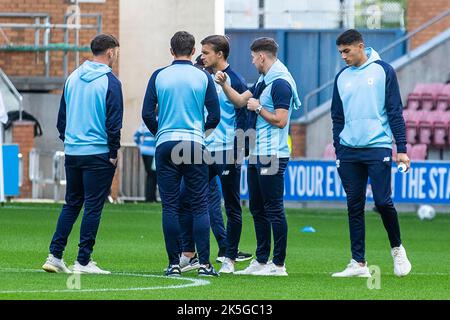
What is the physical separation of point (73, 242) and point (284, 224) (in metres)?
4.69

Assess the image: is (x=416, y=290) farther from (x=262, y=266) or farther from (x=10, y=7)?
(x=10, y=7)

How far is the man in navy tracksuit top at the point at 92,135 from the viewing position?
A: 1253 cm

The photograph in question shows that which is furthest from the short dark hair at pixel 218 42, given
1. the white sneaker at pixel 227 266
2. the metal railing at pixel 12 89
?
the metal railing at pixel 12 89

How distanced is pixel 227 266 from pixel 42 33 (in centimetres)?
1686

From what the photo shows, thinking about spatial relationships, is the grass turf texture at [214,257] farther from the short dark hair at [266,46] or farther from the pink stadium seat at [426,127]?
the pink stadium seat at [426,127]

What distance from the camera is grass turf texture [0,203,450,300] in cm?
1098

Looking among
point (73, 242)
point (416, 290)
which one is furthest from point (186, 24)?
point (416, 290)

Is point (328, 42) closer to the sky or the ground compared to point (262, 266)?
closer to the sky

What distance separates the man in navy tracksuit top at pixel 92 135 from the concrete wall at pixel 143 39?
1484cm

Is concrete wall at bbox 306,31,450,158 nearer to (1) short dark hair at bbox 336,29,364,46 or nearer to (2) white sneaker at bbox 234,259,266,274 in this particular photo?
(2) white sneaker at bbox 234,259,266,274

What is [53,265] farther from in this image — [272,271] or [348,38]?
[348,38]

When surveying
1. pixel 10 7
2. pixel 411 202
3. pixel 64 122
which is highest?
pixel 10 7

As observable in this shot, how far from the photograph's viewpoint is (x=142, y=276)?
12.4 m

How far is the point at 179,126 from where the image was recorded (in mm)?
12227
